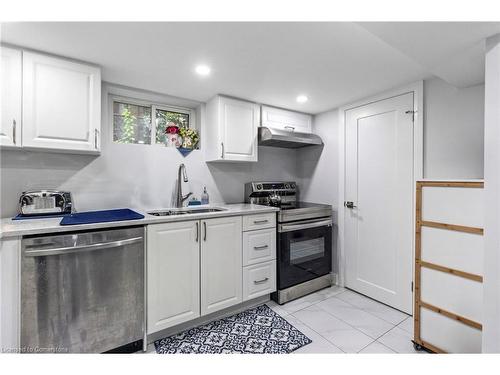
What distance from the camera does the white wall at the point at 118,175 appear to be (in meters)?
1.85

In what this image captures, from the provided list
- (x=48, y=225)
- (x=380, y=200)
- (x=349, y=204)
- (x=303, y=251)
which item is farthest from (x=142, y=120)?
(x=380, y=200)

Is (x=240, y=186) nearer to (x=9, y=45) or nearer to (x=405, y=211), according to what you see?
(x=405, y=211)

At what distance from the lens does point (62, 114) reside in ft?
5.59

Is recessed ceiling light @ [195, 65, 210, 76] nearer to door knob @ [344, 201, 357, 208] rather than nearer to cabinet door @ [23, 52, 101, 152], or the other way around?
cabinet door @ [23, 52, 101, 152]

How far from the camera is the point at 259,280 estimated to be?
2338mm

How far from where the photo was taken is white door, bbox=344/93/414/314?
2.28 meters

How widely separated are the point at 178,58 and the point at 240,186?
161 cm

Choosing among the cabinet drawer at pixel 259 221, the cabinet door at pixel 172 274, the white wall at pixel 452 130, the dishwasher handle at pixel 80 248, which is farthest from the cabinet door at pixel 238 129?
the white wall at pixel 452 130

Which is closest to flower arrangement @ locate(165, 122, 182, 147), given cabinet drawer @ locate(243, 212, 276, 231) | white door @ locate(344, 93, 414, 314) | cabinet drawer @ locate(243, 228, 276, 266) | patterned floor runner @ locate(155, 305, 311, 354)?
cabinet drawer @ locate(243, 212, 276, 231)

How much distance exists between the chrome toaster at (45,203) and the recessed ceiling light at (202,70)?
1425 millimetres

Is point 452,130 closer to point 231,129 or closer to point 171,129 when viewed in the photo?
point 231,129

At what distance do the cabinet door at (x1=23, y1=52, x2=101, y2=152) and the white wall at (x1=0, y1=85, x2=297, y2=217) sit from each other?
366 mm

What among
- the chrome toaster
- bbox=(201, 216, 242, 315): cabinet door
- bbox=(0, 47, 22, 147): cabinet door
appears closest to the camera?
bbox=(0, 47, 22, 147): cabinet door
